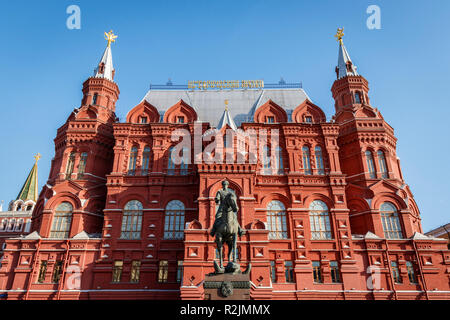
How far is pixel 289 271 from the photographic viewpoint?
2752cm

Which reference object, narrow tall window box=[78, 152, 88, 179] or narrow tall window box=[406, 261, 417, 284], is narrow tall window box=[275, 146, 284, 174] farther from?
narrow tall window box=[78, 152, 88, 179]

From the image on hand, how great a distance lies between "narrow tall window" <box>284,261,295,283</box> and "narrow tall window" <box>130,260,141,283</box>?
1199cm

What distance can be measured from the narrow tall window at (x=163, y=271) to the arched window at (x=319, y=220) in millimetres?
12445

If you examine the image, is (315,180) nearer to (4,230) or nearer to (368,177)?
(368,177)

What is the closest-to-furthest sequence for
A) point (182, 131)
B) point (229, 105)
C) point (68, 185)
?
1. point (68, 185)
2. point (182, 131)
3. point (229, 105)

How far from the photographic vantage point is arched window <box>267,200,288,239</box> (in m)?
28.8

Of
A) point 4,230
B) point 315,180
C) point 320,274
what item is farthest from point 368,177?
point 4,230

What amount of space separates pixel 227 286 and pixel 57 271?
779 inches

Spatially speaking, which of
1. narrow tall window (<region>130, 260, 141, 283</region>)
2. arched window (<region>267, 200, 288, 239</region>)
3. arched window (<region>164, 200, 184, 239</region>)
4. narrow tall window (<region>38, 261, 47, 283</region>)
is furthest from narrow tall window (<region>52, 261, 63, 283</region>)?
arched window (<region>267, 200, 288, 239</region>)

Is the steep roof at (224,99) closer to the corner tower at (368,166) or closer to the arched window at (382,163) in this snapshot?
the corner tower at (368,166)

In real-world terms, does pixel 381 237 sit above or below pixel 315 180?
below
